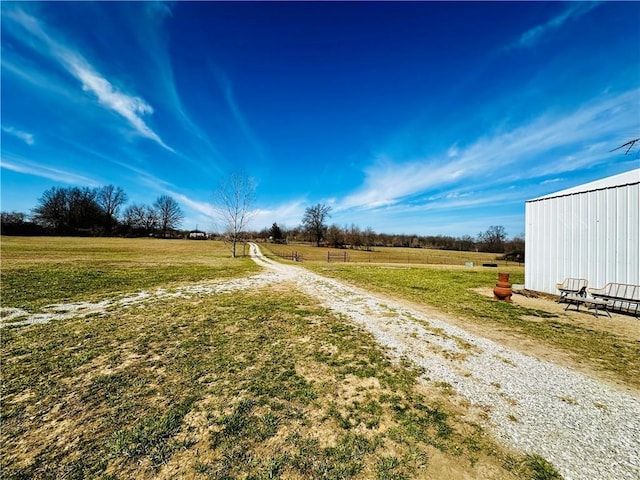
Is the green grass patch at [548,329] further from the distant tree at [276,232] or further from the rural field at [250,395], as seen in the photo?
the distant tree at [276,232]

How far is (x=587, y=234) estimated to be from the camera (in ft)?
34.2

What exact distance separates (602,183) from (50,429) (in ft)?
56.5

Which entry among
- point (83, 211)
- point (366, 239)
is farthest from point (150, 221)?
point (366, 239)

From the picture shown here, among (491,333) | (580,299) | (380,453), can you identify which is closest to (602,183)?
(580,299)

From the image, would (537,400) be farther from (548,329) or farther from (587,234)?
(587,234)

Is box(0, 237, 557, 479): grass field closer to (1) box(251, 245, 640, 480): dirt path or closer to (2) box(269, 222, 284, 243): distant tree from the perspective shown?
(1) box(251, 245, 640, 480): dirt path

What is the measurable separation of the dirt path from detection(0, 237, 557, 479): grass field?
0.37 metres

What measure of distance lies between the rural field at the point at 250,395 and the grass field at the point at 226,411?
0.02 metres

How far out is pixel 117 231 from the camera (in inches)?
3044

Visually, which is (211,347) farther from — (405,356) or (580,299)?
(580,299)

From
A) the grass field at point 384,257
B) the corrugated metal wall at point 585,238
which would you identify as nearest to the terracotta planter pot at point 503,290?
the corrugated metal wall at point 585,238

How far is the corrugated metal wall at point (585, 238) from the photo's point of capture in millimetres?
9242

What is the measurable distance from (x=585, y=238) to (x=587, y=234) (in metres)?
0.18

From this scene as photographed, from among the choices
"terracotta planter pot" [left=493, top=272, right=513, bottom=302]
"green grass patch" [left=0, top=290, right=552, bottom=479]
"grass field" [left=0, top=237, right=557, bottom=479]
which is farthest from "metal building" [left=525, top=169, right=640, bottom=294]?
"green grass patch" [left=0, top=290, right=552, bottom=479]
